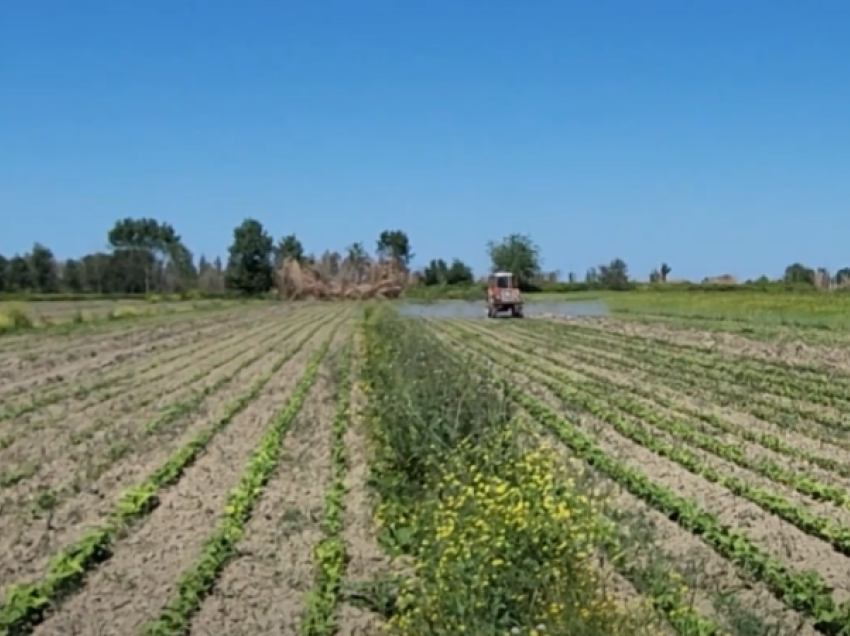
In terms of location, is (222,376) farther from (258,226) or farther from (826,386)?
(258,226)

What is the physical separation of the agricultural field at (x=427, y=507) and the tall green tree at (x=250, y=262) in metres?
75.2

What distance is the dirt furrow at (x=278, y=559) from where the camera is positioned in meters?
5.97

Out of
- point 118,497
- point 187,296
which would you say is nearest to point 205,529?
point 118,497

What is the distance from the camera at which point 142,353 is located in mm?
26297

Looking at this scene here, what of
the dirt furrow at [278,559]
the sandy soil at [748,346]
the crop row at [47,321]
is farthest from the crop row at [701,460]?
the crop row at [47,321]

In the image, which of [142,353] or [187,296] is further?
[187,296]

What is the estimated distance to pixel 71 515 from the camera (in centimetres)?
849

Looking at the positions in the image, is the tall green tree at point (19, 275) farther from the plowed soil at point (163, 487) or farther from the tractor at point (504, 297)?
the plowed soil at point (163, 487)

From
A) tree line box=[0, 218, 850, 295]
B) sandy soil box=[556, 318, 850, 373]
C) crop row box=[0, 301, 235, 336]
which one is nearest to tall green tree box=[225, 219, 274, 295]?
tree line box=[0, 218, 850, 295]

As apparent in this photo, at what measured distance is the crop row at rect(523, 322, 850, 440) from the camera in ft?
42.2

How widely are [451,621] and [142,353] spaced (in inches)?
Result: 876

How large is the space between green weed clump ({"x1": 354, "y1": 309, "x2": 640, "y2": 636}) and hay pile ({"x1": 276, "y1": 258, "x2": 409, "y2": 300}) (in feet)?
243

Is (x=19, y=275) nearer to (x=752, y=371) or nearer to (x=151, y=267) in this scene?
(x=151, y=267)

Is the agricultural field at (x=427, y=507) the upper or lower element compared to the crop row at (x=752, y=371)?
upper
